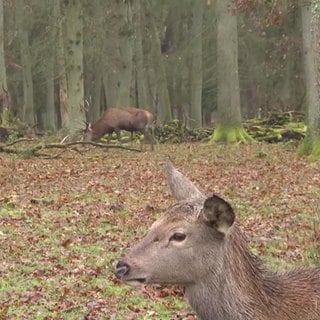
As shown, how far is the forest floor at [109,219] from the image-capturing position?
8.05 meters

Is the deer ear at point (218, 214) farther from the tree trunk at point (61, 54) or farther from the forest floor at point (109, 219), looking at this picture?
the tree trunk at point (61, 54)

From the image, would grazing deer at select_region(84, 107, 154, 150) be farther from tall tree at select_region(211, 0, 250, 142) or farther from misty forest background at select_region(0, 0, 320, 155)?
tall tree at select_region(211, 0, 250, 142)

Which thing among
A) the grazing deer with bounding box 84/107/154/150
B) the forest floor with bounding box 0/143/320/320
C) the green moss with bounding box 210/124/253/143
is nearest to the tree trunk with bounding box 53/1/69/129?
the grazing deer with bounding box 84/107/154/150

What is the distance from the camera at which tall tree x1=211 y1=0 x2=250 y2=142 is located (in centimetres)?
2658

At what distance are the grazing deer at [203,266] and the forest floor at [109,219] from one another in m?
2.73

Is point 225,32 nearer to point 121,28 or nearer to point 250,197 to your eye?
point 121,28

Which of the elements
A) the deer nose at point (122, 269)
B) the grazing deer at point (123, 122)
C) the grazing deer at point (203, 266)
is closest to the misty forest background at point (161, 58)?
the grazing deer at point (123, 122)

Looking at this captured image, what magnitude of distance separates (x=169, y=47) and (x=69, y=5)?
23711 millimetres

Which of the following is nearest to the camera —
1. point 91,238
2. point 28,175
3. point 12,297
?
point 12,297

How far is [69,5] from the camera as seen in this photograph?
85.2 ft

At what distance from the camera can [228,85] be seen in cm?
2702

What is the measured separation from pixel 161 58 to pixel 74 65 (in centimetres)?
1173

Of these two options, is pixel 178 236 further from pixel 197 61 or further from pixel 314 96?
pixel 197 61

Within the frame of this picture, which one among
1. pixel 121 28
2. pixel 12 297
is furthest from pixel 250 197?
pixel 121 28
